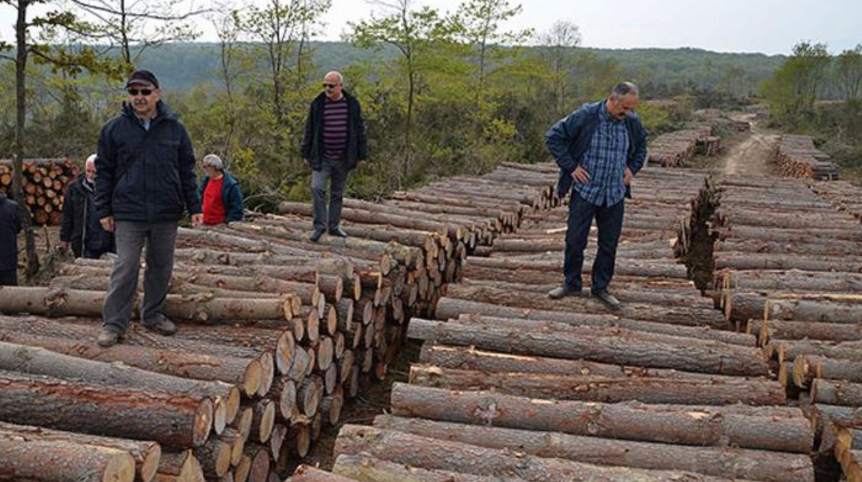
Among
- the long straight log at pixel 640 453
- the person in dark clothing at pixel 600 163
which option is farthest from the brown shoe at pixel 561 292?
the long straight log at pixel 640 453

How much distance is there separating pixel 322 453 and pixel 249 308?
1.50 metres

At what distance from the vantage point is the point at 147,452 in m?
3.55

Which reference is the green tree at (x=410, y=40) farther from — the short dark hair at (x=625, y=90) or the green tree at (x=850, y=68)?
the green tree at (x=850, y=68)

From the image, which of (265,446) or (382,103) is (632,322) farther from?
(382,103)

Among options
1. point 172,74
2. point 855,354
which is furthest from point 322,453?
point 172,74

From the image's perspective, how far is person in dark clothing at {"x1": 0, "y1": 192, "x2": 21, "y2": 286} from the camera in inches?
284

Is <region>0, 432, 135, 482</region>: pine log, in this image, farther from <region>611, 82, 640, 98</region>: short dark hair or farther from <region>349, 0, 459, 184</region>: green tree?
<region>349, 0, 459, 184</region>: green tree

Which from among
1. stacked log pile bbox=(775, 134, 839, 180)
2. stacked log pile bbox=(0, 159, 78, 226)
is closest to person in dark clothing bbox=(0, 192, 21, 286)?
stacked log pile bbox=(0, 159, 78, 226)

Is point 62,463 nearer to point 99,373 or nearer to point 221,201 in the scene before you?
point 99,373

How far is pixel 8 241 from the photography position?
727cm

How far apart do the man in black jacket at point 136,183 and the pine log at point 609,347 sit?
6.84 feet

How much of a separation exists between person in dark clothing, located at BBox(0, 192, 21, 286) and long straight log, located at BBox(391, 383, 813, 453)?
16.4 ft

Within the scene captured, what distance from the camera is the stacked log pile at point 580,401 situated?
3816 mm

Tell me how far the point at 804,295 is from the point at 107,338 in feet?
20.1
